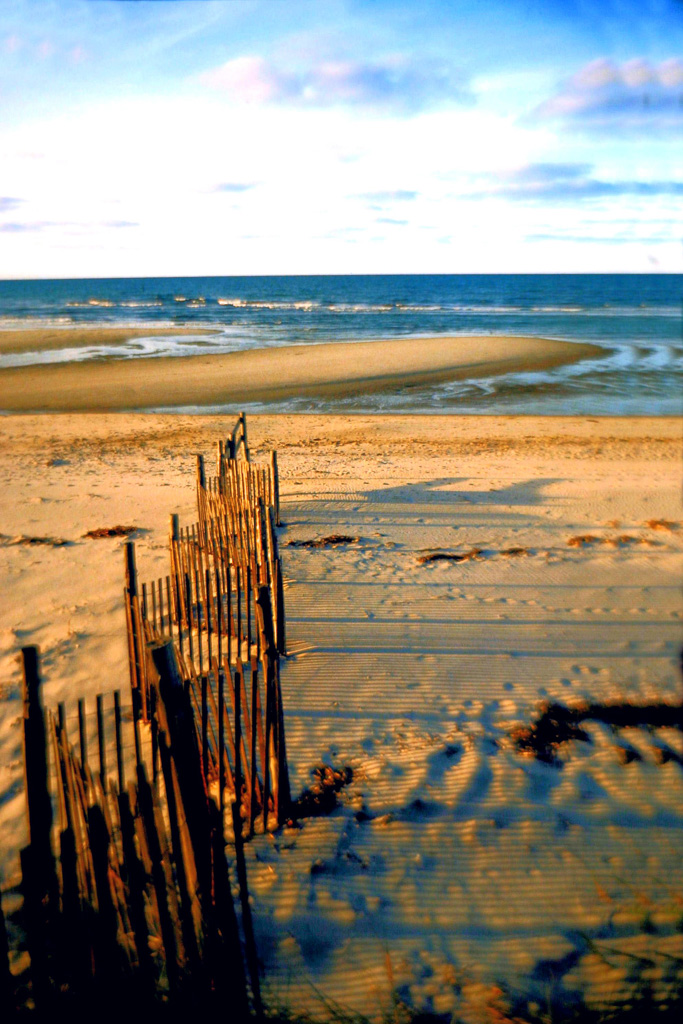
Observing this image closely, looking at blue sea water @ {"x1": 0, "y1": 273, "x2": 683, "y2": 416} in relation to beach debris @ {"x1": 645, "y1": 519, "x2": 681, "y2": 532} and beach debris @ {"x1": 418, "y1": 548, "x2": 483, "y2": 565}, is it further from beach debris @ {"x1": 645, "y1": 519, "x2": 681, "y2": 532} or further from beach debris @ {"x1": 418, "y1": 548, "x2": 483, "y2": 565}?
beach debris @ {"x1": 418, "y1": 548, "x2": 483, "y2": 565}

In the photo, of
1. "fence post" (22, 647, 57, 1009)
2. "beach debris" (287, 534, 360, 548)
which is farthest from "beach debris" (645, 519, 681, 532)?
"fence post" (22, 647, 57, 1009)

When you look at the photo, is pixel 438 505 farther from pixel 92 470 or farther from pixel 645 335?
pixel 645 335

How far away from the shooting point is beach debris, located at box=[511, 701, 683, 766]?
3.71m

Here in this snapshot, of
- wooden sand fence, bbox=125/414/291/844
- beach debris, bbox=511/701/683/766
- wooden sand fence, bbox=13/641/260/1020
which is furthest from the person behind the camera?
beach debris, bbox=511/701/683/766

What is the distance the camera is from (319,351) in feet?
85.5

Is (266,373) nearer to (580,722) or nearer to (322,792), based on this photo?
(580,722)

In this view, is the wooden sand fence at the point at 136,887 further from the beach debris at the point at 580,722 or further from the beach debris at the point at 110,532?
the beach debris at the point at 110,532

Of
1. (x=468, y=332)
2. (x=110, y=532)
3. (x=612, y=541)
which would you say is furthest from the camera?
(x=468, y=332)

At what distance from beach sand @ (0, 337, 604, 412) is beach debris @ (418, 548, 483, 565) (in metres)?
11.9

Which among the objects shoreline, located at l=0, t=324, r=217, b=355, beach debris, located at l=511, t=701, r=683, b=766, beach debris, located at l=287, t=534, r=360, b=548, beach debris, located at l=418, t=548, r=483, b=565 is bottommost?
beach debris, located at l=511, t=701, r=683, b=766

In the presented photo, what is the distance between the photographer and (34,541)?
269 inches

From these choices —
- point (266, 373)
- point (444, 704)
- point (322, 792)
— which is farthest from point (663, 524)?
point (266, 373)

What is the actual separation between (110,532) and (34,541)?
29.4 inches

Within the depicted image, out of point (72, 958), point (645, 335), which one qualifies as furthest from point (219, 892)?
point (645, 335)
